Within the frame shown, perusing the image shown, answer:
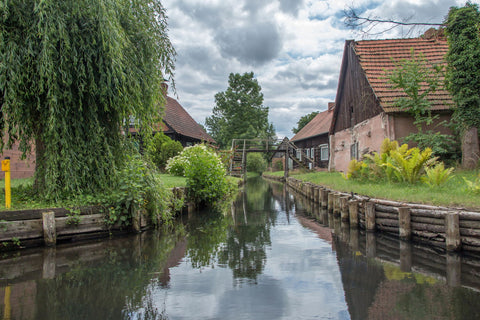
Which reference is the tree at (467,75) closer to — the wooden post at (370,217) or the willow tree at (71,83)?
the wooden post at (370,217)

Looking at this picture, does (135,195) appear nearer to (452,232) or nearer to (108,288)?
(108,288)

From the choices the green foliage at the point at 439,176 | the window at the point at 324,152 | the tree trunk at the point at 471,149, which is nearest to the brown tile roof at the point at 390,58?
the tree trunk at the point at 471,149

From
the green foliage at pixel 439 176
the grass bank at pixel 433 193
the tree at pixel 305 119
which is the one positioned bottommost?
the grass bank at pixel 433 193

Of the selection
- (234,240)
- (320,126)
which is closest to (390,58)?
(234,240)

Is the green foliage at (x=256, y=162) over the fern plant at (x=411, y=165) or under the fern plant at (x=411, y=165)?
over

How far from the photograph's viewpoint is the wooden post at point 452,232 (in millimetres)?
6391

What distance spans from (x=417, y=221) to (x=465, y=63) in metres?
7.98

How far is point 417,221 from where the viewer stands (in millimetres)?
7355

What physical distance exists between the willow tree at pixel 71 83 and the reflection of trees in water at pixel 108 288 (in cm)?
218

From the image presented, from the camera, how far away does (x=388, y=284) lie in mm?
5211

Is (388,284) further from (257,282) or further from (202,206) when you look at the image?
(202,206)

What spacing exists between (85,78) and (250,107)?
44.2 meters

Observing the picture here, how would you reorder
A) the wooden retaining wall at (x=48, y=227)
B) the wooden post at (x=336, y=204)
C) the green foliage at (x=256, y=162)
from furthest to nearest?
the green foliage at (x=256, y=162), the wooden post at (x=336, y=204), the wooden retaining wall at (x=48, y=227)

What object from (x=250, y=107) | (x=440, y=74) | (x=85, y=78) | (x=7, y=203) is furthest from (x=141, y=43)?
(x=250, y=107)
